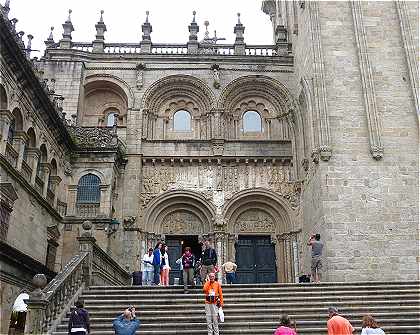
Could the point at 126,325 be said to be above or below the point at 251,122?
below

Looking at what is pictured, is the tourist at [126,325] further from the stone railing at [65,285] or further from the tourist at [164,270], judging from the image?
the tourist at [164,270]

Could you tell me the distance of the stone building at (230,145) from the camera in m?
19.4

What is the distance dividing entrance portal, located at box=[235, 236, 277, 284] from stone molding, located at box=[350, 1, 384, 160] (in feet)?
24.8

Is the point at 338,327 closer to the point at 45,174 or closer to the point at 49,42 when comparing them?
the point at 45,174

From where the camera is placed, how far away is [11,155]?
17.3m

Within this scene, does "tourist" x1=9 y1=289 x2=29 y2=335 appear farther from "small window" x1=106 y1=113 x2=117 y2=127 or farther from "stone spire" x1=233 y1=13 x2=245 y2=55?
"stone spire" x1=233 y1=13 x2=245 y2=55

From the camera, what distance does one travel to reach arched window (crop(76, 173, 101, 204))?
76.5 ft

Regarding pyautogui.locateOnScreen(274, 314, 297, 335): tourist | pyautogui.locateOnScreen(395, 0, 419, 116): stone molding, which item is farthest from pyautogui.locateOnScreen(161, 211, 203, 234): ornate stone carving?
pyautogui.locateOnScreen(274, 314, 297, 335): tourist

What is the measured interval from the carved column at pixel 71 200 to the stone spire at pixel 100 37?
344 inches

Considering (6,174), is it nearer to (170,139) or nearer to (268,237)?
(170,139)

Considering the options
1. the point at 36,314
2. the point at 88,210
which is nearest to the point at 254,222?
the point at 88,210

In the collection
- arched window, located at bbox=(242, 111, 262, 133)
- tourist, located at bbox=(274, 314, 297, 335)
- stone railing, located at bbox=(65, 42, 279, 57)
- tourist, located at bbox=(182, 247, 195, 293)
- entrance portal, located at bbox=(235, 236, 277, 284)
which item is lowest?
tourist, located at bbox=(274, 314, 297, 335)

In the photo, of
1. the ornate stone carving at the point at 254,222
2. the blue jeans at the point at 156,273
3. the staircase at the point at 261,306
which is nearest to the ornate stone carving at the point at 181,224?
the ornate stone carving at the point at 254,222

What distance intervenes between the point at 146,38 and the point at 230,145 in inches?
328
